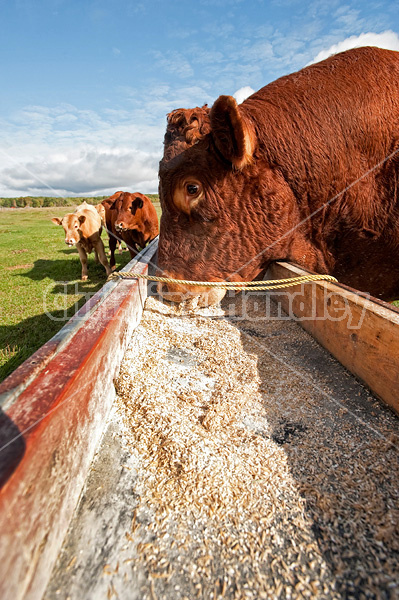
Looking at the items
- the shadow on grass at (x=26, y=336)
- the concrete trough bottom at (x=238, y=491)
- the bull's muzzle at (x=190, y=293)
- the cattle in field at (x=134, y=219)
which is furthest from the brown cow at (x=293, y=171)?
the cattle in field at (x=134, y=219)

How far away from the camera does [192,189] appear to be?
232 centimetres

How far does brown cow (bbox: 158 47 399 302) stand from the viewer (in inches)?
85.6

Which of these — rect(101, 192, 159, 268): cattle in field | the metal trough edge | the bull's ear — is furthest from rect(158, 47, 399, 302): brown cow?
rect(101, 192, 159, 268): cattle in field

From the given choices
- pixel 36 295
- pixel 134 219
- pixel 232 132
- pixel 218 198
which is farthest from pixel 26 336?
pixel 134 219

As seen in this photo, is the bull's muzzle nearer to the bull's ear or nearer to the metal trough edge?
the bull's ear

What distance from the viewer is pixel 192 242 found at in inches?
97.7

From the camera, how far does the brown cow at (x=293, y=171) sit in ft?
7.13

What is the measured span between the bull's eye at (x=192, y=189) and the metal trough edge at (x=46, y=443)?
49.9 inches

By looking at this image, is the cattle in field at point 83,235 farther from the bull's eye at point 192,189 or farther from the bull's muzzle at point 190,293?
the bull's eye at point 192,189

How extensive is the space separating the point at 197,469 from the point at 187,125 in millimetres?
2196

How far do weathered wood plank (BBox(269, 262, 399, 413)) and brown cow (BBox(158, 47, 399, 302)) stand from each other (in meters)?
0.50

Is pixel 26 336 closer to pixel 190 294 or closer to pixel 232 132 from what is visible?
pixel 190 294

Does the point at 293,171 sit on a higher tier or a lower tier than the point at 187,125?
lower

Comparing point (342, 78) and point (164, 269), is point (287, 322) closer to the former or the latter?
point (164, 269)
